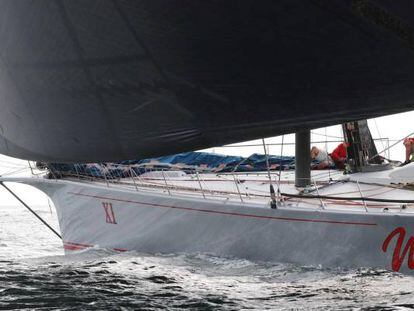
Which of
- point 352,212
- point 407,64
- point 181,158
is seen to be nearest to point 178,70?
point 407,64

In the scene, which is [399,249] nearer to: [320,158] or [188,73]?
[188,73]

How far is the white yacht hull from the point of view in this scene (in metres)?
8.05

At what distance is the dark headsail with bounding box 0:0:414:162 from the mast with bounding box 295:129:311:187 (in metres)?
4.93

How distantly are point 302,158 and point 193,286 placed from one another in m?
2.53

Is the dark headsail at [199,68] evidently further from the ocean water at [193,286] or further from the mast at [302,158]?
the mast at [302,158]

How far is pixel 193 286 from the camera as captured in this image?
27.9 feet

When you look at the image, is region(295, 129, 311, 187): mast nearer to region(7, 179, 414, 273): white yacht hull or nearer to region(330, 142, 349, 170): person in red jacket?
region(7, 179, 414, 273): white yacht hull

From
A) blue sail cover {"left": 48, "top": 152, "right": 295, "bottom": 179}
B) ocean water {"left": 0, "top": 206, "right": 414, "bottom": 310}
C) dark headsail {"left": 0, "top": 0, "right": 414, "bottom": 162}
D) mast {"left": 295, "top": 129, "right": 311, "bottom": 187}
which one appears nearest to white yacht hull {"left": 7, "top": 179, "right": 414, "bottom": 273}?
ocean water {"left": 0, "top": 206, "right": 414, "bottom": 310}

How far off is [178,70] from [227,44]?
393 mm

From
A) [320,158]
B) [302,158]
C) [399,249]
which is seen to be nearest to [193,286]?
[399,249]

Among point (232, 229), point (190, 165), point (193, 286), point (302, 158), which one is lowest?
point (193, 286)

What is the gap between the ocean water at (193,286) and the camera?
7320 mm

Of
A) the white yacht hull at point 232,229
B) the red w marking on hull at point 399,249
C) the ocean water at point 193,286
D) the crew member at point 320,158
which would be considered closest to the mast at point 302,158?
the white yacht hull at point 232,229

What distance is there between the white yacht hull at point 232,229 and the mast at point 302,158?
1.11 metres
